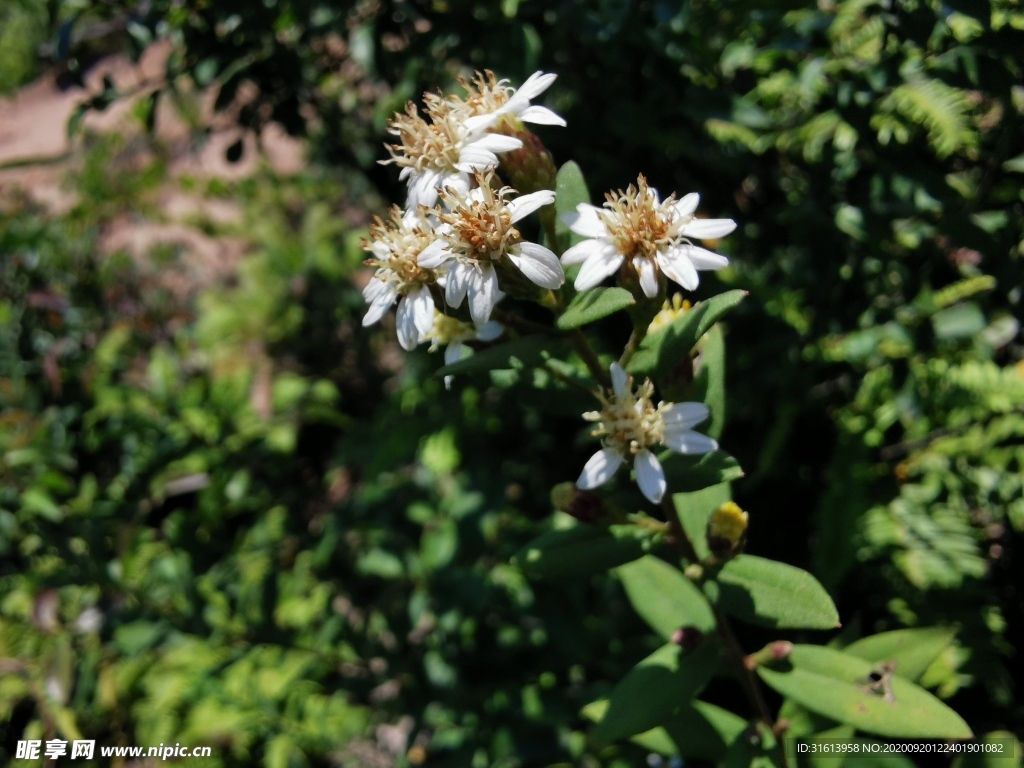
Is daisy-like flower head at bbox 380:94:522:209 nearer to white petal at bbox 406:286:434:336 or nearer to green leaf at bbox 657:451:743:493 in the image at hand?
white petal at bbox 406:286:434:336

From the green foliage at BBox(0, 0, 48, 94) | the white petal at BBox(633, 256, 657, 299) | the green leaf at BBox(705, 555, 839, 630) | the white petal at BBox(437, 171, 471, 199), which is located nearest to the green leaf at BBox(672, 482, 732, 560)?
the green leaf at BBox(705, 555, 839, 630)

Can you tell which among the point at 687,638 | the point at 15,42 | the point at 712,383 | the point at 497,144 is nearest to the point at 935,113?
the point at 712,383

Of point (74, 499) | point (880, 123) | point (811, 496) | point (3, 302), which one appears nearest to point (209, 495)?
point (74, 499)

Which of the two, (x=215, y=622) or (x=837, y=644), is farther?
(x=215, y=622)

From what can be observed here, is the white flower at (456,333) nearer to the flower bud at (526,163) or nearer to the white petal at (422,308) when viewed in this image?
the white petal at (422,308)

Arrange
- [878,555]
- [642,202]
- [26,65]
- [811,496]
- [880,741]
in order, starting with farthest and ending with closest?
[26,65] < [811,496] < [878,555] < [880,741] < [642,202]

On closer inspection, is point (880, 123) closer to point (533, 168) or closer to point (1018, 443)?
point (1018, 443)

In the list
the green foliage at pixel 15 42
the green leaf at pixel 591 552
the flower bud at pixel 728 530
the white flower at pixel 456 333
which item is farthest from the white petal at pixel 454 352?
the green foliage at pixel 15 42

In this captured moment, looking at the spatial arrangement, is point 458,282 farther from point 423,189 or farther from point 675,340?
point 675,340
